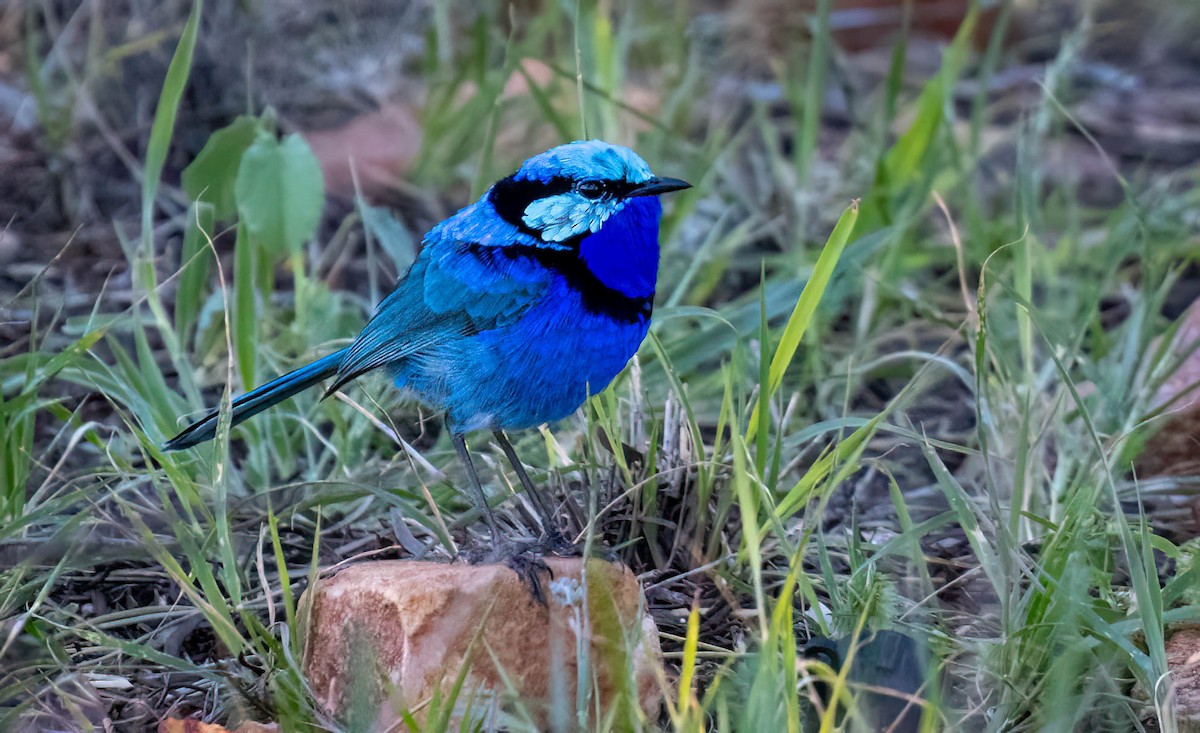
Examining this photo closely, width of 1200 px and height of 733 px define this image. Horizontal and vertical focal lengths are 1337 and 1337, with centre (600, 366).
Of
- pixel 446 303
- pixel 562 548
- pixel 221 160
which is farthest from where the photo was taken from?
pixel 221 160

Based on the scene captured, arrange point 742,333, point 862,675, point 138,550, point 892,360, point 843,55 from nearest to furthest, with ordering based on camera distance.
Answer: point 862,675
point 138,550
point 742,333
point 892,360
point 843,55

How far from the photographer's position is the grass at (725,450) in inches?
93.8

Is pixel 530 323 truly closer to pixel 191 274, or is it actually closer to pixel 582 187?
pixel 582 187

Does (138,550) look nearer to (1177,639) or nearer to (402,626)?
(402,626)

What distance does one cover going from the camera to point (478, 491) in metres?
2.82

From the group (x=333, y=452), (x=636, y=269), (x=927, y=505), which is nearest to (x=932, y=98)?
(x=927, y=505)

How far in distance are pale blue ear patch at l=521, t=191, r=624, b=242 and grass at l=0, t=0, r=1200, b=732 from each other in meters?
0.38

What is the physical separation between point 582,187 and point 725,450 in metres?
0.64

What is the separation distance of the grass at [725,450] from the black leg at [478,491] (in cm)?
9

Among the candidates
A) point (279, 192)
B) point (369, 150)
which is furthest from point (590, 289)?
point (369, 150)

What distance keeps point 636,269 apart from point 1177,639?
128 cm

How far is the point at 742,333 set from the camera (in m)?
3.69

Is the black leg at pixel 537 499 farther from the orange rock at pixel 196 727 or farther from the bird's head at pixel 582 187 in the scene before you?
the orange rock at pixel 196 727

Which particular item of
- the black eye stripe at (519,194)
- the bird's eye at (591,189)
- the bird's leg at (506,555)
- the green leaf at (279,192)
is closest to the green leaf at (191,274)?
the green leaf at (279,192)
